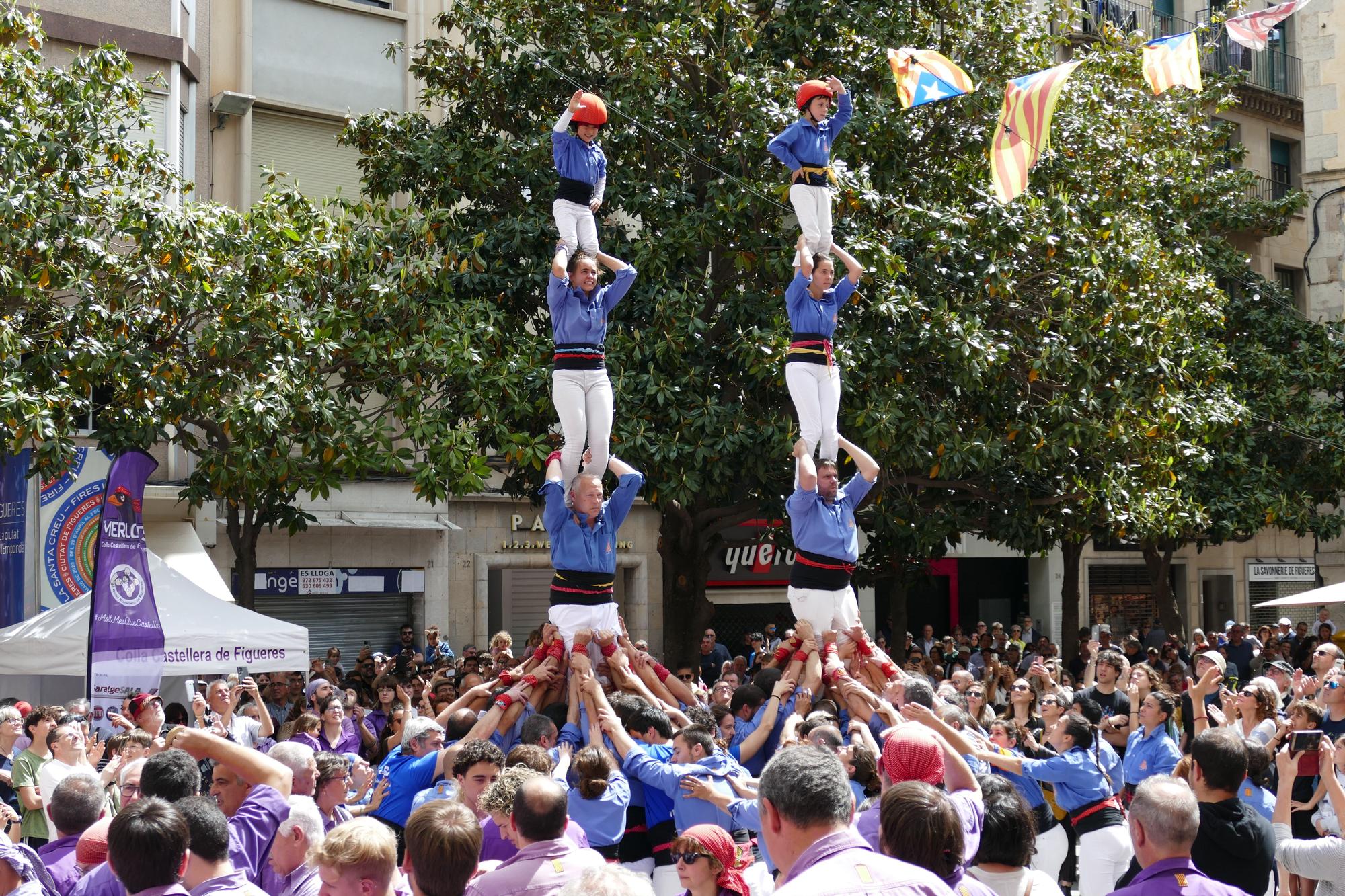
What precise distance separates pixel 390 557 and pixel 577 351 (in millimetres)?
11992

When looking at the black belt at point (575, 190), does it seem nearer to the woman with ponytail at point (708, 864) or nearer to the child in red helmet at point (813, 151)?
the child in red helmet at point (813, 151)

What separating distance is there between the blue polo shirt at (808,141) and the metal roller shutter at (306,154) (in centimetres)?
1126

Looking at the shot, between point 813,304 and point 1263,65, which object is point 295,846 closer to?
point 813,304

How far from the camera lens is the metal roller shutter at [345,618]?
70.3 ft

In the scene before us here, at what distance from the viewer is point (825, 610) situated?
1098 centimetres

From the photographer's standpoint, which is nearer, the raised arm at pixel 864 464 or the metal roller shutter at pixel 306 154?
the raised arm at pixel 864 464

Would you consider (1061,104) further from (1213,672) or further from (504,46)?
(1213,672)

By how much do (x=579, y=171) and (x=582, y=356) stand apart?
144 centimetres

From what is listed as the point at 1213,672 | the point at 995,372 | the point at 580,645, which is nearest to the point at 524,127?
the point at 995,372

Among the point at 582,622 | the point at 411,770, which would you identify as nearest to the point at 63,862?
the point at 411,770

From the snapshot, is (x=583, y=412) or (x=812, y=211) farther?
(x=812, y=211)

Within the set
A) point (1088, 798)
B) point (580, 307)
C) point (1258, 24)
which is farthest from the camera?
point (1258, 24)

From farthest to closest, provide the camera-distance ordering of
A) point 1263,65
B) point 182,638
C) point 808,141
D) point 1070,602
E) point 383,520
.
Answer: point 1263,65
point 1070,602
point 383,520
point 182,638
point 808,141

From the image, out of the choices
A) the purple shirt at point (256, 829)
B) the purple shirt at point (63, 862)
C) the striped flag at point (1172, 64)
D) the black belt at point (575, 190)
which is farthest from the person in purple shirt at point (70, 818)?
the striped flag at point (1172, 64)
